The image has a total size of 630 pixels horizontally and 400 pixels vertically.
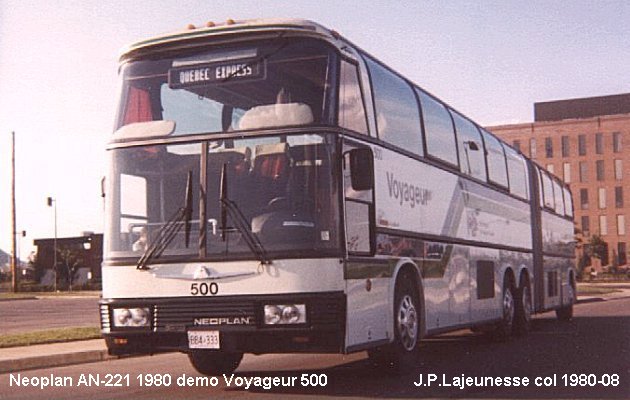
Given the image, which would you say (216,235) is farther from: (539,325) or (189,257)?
(539,325)

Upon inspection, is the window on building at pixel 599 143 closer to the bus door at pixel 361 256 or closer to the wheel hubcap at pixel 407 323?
the wheel hubcap at pixel 407 323

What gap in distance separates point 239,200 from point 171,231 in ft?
2.72

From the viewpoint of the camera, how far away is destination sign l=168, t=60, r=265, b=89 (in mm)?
10031

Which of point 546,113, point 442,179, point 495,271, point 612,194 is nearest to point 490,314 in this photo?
point 495,271

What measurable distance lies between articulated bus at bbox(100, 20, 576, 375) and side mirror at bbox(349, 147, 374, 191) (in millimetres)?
13

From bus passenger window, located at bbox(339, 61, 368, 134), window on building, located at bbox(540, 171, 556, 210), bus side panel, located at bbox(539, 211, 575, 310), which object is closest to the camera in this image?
bus passenger window, located at bbox(339, 61, 368, 134)

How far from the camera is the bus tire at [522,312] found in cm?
1845

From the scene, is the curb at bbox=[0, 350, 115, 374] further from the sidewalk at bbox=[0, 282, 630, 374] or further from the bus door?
the bus door

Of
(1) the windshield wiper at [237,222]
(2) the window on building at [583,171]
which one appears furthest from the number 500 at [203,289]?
(2) the window on building at [583,171]

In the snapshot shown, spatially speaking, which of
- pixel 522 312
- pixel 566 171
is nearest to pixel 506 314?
pixel 522 312

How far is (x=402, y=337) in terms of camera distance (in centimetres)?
1122

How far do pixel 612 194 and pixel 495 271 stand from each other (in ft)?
330

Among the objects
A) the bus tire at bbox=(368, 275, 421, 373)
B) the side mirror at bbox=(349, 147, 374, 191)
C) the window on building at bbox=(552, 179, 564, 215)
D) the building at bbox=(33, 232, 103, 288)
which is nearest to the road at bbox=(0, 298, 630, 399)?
the bus tire at bbox=(368, 275, 421, 373)

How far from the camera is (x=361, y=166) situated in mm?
9867
